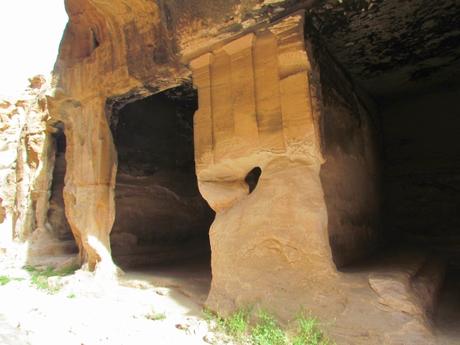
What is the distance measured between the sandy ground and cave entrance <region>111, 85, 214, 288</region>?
0.90m

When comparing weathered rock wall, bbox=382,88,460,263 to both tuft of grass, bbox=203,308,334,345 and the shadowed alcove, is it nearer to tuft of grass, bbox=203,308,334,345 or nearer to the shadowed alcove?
the shadowed alcove

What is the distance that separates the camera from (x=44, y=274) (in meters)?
5.29

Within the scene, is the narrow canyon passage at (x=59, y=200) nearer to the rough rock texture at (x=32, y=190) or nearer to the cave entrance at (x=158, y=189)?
the rough rock texture at (x=32, y=190)

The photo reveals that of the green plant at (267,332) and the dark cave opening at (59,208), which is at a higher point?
the dark cave opening at (59,208)

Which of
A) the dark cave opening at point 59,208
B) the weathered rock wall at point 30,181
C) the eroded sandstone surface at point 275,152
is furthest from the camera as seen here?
the weathered rock wall at point 30,181

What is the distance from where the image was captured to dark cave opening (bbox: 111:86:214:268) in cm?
571

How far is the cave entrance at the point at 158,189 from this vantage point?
5.68 meters

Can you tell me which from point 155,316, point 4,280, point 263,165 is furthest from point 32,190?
point 263,165

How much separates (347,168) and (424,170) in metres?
2.31

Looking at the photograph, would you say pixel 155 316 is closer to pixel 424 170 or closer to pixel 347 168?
pixel 347 168

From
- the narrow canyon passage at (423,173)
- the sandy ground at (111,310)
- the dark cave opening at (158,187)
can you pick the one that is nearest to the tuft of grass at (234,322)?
the sandy ground at (111,310)

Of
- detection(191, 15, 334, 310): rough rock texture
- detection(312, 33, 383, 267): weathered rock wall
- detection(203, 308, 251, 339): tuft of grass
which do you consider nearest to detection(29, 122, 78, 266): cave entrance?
detection(191, 15, 334, 310): rough rock texture

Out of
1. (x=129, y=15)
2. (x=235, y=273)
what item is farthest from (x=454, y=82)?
(x=129, y=15)

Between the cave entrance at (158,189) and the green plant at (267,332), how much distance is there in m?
2.75
